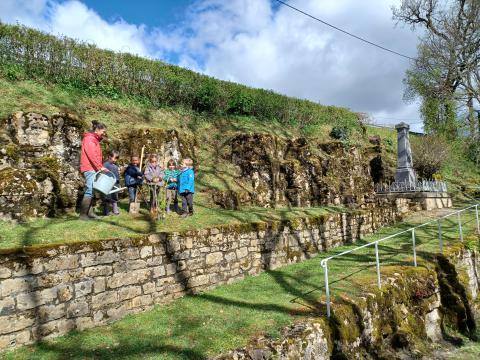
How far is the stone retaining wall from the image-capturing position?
168 inches

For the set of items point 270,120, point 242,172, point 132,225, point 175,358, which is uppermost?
point 270,120

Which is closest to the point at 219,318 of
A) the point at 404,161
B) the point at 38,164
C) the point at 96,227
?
the point at 96,227

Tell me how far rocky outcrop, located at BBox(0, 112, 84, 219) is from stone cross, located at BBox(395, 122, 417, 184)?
16336mm

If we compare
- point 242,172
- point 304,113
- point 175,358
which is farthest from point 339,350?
point 304,113

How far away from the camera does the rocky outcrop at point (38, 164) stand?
5.97m

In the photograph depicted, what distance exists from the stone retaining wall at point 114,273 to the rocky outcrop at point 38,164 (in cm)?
195

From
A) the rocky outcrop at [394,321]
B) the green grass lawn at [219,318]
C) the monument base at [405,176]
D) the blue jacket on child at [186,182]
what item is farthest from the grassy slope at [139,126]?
the monument base at [405,176]

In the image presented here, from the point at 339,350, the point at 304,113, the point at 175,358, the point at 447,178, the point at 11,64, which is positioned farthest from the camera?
the point at 447,178

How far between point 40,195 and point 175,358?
425 centimetres

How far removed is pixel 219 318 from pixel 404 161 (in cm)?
1696

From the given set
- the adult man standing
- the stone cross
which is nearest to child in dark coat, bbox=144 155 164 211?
the adult man standing

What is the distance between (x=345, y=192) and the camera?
15.6 metres

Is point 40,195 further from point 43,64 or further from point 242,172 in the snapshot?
point 242,172

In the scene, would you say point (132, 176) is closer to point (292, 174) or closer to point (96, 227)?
point (96, 227)
